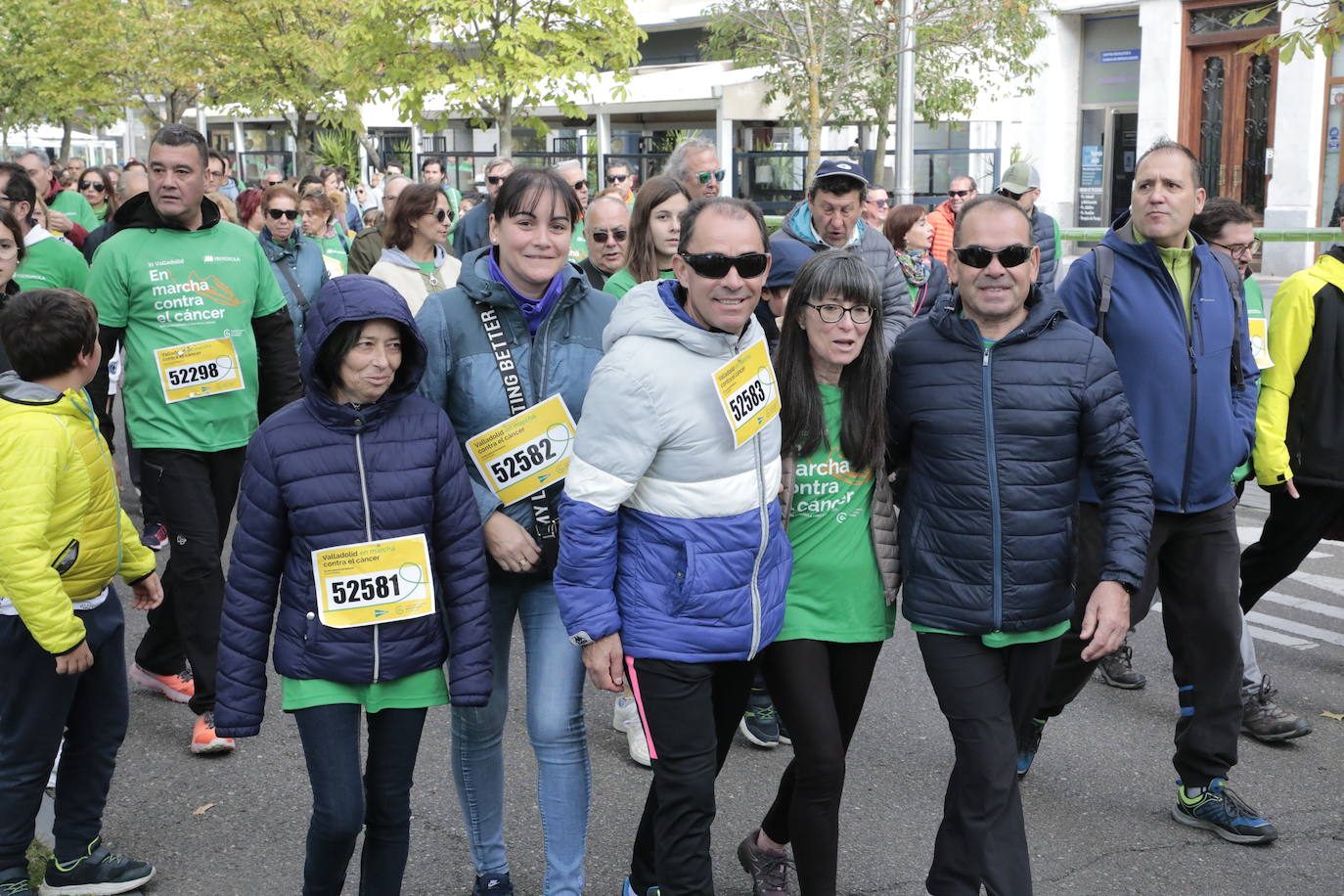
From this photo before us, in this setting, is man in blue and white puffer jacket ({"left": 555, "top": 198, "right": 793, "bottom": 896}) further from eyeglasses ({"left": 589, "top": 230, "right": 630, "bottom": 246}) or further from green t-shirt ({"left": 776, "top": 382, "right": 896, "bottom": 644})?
eyeglasses ({"left": 589, "top": 230, "right": 630, "bottom": 246})

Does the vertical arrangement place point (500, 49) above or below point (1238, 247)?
above

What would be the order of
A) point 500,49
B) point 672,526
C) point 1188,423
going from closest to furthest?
point 672,526
point 1188,423
point 500,49

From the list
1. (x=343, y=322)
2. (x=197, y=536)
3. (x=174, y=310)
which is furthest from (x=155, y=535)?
(x=343, y=322)

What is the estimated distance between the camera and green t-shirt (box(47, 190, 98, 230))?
12000 millimetres

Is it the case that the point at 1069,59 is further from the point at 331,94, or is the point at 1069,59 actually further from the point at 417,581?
the point at 417,581

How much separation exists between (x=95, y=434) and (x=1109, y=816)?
3.33 metres

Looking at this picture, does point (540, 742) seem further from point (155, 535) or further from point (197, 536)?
point (155, 535)

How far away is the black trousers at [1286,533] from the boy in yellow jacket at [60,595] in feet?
13.5

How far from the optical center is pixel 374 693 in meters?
3.48

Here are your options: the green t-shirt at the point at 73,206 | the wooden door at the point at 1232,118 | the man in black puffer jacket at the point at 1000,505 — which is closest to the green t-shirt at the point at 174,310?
the man in black puffer jacket at the point at 1000,505

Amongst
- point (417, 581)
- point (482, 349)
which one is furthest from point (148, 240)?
point (417, 581)

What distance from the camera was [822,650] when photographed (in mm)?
3654

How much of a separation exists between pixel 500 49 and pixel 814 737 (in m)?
16.5

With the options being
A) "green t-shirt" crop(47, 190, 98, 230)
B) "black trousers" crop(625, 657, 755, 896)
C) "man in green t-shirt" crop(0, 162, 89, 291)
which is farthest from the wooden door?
"black trousers" crop(625, 657, 755, 896)
